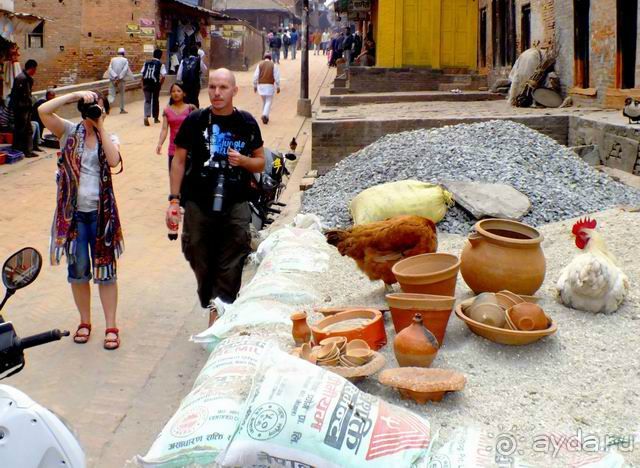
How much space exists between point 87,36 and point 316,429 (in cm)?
2665

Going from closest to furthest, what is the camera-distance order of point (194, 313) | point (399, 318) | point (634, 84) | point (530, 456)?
point (530, 456), point (399, 318), point (194, 313), point (634, 84)

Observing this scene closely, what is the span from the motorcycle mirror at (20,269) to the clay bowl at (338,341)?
163cm

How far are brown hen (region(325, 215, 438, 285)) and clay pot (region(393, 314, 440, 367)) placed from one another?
3.60 feet

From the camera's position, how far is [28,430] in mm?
2055

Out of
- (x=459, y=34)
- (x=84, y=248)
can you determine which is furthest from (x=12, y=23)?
(x=459, y=34)

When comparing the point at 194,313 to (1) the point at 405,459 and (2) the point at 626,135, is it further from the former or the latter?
(2) the point at 626,135

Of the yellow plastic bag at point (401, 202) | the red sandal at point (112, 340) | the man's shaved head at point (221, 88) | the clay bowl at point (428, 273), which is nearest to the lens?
the clay bowl at point (428, 273)

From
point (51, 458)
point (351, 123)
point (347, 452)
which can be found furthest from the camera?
point (351, 123)

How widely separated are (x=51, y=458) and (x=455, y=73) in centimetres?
2056

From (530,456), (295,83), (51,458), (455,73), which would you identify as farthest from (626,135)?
(295,83)

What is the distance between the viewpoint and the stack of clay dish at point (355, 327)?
389 cm

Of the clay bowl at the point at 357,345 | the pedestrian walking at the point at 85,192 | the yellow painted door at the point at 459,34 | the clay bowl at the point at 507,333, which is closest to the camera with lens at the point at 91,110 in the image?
the pedestrian walking at the point at 85,192

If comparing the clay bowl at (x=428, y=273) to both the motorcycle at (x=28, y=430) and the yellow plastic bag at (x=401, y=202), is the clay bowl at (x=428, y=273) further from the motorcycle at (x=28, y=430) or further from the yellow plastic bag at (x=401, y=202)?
the motorcycle at (x=28, y=430)

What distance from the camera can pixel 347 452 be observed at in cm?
270
